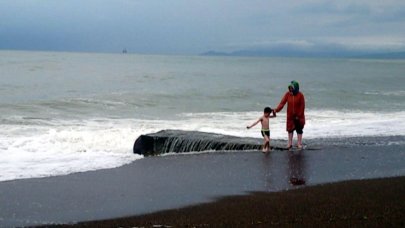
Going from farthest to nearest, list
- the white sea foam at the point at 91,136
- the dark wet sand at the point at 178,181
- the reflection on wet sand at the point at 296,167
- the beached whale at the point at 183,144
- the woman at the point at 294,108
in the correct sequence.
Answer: the beached whale at the point at 183,144 < the woman at the point at 294,108 < the white sea foam at the point at 91,136 < the reflection on wet sand at the point at 296,167 < the dark wet sand at the point at 178,181

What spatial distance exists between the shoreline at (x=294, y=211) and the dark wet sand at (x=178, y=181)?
0.15m

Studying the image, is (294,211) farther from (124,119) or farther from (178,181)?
(124,119)

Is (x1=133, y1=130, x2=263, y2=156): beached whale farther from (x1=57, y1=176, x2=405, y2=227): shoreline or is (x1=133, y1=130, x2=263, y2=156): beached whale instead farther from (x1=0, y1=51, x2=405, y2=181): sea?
(x1=57, y1=176, x2=405, y2=227): shoreline

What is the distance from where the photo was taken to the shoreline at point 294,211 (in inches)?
271

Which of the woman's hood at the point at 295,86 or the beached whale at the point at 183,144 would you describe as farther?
the beached whale at the point at 183,144

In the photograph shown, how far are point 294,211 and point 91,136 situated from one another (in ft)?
31.8

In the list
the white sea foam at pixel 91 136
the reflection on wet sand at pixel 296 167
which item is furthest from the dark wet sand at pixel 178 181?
the white sea foam at pixel 91 136

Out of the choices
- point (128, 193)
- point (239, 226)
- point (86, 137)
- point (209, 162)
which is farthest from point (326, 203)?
point (86, 137)

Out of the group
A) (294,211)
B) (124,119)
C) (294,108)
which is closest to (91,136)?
(294,108)

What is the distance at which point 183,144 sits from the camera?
45.2 ft

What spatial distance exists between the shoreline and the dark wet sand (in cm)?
15

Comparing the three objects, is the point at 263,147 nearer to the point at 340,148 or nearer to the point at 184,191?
the point at 340,148

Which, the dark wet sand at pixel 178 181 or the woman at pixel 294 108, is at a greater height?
the woman at pixel 294 108

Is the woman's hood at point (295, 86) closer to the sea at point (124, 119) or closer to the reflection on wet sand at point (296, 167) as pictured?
the reflection on wet sand at point (296, 167)
